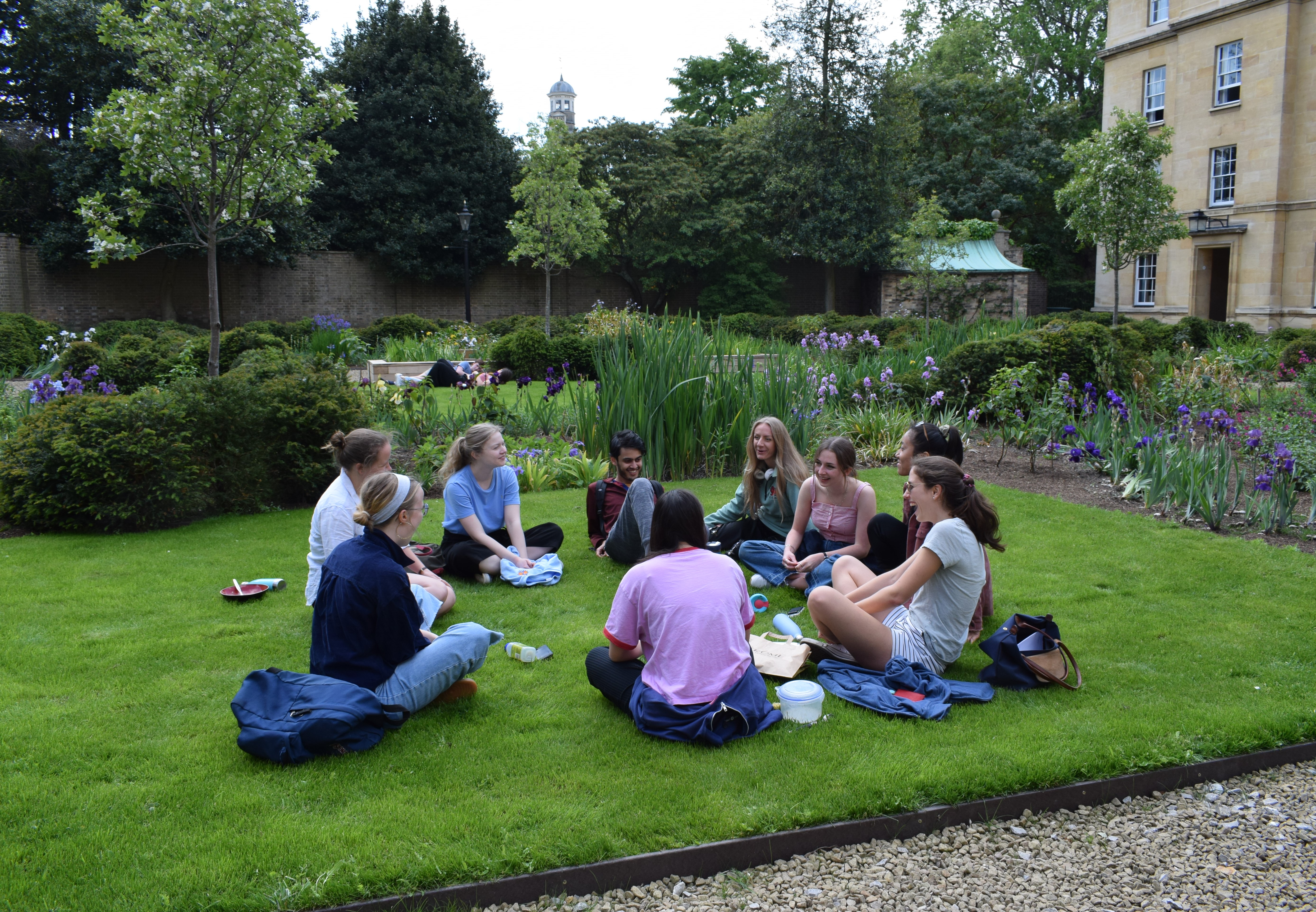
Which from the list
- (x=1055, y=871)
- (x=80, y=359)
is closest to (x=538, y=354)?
(x=80, y=359)

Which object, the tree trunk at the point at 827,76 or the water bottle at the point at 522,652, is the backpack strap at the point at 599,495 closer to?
the water bottle at the point at 522,652

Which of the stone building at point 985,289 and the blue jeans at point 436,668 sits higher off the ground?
the stone building at point 985,289

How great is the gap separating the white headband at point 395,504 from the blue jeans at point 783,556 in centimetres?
246

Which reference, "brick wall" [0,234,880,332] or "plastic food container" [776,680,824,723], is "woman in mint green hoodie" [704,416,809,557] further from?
"brick wall" [0,234,880,332]

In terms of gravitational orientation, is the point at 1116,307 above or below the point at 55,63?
below

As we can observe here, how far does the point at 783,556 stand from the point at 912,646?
60.5 inches

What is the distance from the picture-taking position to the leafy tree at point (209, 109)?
8.90 metres

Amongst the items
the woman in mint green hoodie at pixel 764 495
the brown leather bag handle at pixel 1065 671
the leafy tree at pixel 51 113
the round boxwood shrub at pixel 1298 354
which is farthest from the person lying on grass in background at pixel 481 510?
the leafy tree at pixel 51 113

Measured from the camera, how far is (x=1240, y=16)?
75.4 ft

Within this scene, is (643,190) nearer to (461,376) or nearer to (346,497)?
(461,376)

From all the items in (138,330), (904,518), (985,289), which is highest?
(985,289)

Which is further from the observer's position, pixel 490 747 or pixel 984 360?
pixel 984 360

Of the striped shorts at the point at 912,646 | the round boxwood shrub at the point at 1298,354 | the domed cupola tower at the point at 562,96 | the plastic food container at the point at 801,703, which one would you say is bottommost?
the plastic food container at the point at 801,703

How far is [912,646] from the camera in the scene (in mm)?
4008
